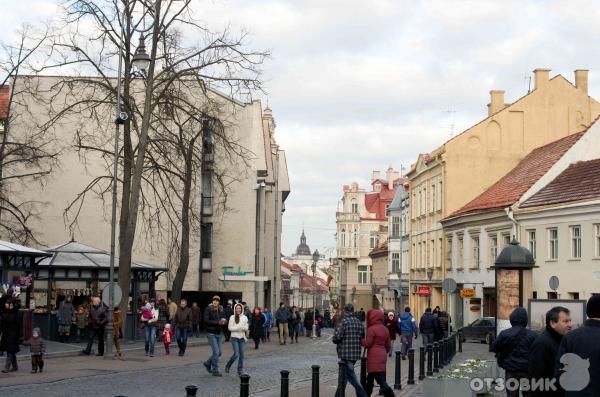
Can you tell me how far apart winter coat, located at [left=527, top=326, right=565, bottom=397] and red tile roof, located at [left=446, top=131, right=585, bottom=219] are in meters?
35.9

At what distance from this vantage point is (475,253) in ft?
163

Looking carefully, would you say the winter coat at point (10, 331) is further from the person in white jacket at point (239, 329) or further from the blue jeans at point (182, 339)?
the blue jeans at point (182, 339)

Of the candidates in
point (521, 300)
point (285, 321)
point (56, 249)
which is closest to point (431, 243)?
point (285, 321)

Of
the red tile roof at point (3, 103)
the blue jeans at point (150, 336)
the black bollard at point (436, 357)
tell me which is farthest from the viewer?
the red tile roof at point (3, 103)

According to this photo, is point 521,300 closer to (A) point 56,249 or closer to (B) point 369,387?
(B) point 369,387

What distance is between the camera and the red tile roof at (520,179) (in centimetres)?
4566

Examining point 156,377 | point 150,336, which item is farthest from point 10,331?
point 150,336

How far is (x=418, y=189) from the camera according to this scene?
6378 cm

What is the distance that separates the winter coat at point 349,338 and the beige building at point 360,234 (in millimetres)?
93067

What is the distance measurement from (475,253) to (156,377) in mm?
30913

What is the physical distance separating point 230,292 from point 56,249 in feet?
64.3

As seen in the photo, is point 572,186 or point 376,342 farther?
point 572,186

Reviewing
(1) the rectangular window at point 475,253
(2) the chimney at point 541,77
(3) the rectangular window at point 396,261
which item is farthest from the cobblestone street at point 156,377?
(3) the rectangular window at point 396,261

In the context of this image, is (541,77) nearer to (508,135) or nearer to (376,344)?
(508,135)
